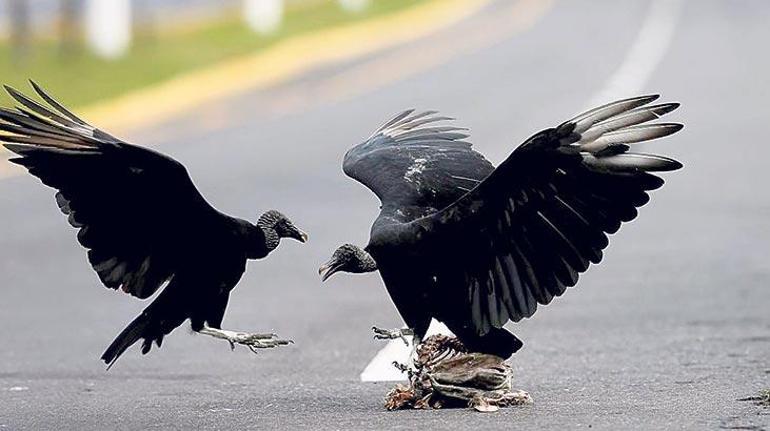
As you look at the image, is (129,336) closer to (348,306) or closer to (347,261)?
(347,261)

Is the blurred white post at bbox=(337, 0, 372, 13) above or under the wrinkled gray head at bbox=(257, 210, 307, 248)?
above

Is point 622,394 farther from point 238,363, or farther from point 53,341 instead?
point 53,341

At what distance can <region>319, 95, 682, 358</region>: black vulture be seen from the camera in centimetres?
663

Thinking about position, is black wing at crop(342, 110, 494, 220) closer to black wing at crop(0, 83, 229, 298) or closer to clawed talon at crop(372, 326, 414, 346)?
clawed talon at crop(372, 326, 414, 346)

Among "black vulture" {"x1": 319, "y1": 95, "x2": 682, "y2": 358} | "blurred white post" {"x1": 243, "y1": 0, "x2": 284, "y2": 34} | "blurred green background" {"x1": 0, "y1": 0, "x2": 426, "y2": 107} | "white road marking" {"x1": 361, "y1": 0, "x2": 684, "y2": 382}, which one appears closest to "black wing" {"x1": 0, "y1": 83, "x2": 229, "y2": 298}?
"black vulture" {"x1": 319, "y1": 95, "x2": 682, "y2": 358}

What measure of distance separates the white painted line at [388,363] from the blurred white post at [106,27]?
16.7m

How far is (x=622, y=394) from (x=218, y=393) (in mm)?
1737

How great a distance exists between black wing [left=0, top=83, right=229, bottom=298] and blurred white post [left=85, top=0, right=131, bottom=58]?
18516 millimetres

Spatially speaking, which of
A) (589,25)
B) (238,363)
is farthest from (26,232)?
(589,25)

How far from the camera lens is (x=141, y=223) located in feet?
22.4

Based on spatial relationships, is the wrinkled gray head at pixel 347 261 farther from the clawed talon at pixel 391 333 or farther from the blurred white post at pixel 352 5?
the blurred white post at pixel 352 5

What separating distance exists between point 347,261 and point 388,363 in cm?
188

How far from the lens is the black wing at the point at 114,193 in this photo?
21.5 ft

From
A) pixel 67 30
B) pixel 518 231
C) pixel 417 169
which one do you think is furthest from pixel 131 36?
pixel 518 231
